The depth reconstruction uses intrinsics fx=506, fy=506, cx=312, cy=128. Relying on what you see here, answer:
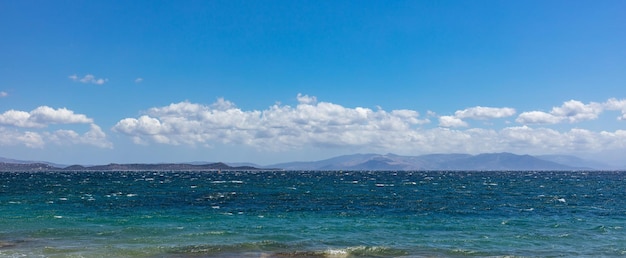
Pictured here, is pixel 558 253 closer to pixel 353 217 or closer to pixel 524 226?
pixel 524 226

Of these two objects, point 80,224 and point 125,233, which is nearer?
point 125,233

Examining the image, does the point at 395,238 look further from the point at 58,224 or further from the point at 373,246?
the point at 58,224

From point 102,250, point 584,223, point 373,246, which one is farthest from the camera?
point 584,223

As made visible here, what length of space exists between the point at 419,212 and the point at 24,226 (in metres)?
37.6

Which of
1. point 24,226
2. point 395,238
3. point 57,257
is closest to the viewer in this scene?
point 57,257

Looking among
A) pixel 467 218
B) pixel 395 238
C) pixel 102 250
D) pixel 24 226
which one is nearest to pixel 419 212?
pixel 467 218

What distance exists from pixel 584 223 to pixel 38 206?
58697 mm

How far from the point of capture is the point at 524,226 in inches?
1721

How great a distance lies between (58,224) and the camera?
142ft

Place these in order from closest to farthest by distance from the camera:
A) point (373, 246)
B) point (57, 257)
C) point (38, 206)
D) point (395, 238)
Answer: point (57, 257) < point (373, 246) < point (395, 238) < point (38, 206)

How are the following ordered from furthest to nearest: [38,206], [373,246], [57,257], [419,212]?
[38,206]
[419,212]
[373,246]
[57,257]

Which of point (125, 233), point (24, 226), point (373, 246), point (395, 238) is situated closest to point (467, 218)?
point (395, 238)

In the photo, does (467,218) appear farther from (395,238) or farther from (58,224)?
Answer: (58,224)

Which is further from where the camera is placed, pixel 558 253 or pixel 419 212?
pixel 419 212
